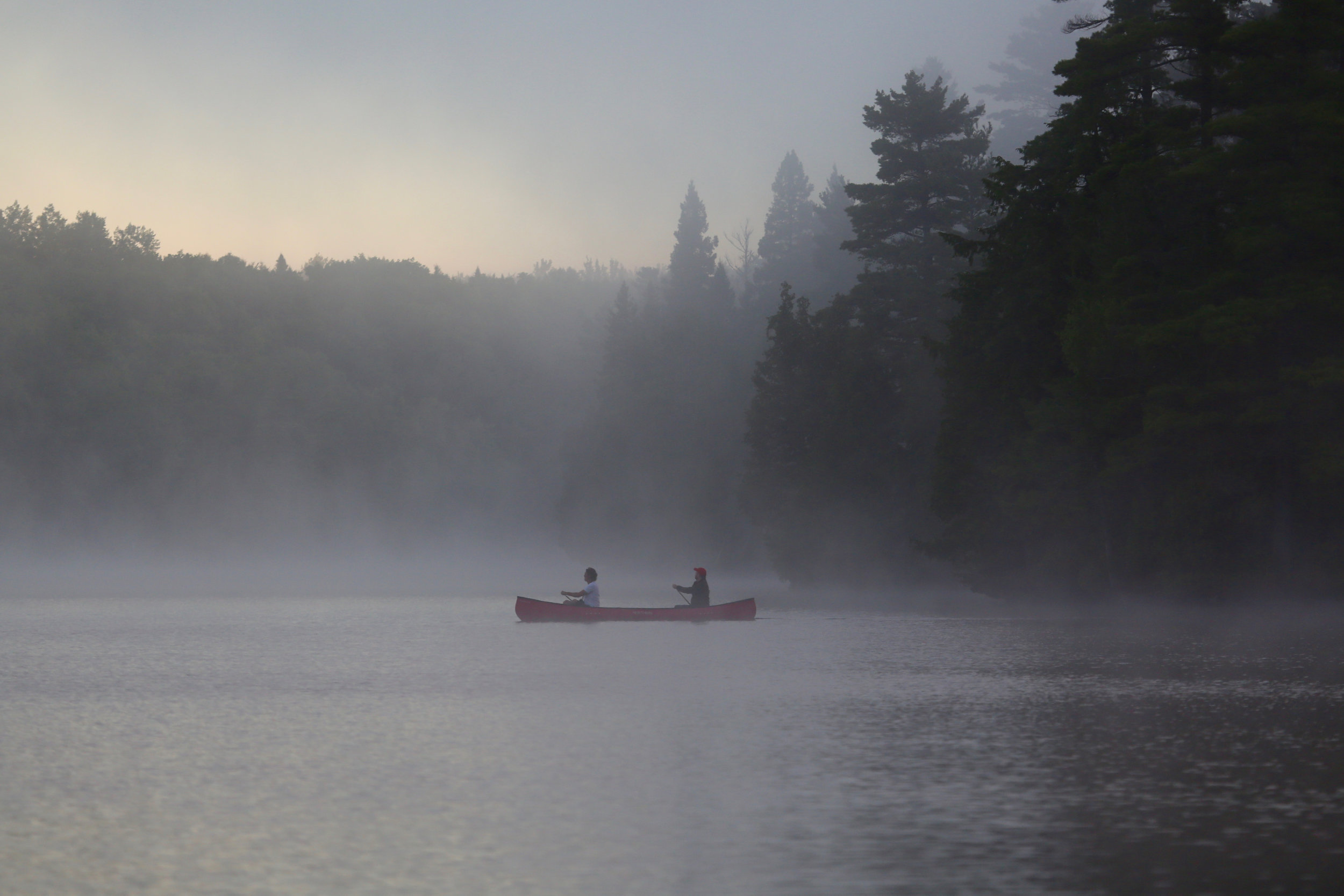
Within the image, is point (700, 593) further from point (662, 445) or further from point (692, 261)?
point (692, 261)

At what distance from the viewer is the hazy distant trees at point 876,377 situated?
78.1 m

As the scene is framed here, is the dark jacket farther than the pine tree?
No

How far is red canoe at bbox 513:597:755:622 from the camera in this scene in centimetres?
4097

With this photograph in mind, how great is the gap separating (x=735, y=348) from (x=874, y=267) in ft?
51.7

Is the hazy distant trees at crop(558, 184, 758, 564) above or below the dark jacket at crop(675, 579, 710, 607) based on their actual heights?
above

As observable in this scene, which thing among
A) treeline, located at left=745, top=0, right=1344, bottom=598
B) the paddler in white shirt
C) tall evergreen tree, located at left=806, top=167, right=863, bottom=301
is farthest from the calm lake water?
tall evergreen tree, located at left=806, top=167, right=863, bottom=301

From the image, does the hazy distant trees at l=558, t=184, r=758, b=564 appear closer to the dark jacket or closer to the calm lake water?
the dark jacket

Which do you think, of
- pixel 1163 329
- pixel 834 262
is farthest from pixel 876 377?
pixel 834 262

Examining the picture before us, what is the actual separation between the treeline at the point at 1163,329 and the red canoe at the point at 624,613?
12908mm

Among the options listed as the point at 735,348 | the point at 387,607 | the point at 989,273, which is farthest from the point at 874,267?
the point at 387,607

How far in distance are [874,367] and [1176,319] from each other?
118ft

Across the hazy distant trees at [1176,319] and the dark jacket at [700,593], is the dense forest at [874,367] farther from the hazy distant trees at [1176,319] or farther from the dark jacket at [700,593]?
the dark jacket at [700,593]

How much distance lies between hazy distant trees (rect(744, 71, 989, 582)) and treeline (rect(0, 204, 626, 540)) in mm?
66397

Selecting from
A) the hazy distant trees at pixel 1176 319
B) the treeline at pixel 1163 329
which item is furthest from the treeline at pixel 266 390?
the hazy distant trees at pixel 1176 319
